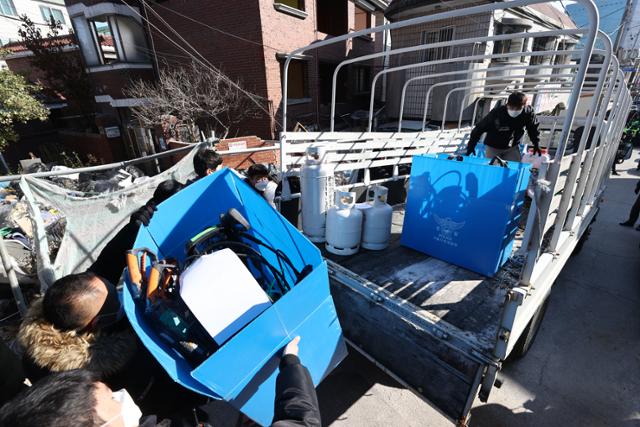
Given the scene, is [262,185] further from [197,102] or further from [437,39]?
[437,39]

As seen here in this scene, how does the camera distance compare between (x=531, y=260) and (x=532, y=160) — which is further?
(x=532, y=160)

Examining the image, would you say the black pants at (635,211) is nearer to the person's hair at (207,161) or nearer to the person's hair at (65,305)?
the person's hair at (207,161)

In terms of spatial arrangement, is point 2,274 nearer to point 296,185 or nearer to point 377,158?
point 296,185

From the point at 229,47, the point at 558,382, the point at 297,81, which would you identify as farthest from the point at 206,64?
the point at 558,382

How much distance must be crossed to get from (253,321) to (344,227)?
165cm

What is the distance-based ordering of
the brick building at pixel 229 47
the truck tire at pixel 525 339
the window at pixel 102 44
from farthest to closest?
the window at pixel 102 44 < the brick building at pixel 229 47 < the truck tire at pixel 525 339

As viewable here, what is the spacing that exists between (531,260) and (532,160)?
385 cm

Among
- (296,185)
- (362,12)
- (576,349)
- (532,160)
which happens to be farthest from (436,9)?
(576,349)

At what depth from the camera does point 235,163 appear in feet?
25.5

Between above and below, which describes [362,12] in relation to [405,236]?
above

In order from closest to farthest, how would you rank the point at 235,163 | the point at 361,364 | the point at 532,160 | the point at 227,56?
the point at 361,364
the point at 532,160
the point at 235,163
the point at 227,56

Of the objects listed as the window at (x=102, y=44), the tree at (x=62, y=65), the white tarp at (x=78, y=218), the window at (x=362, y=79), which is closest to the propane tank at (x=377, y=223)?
the white tarp at (x=78, y=218)

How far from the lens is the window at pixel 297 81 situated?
1131cm

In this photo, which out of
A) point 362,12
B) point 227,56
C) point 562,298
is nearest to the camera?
point 562,298
